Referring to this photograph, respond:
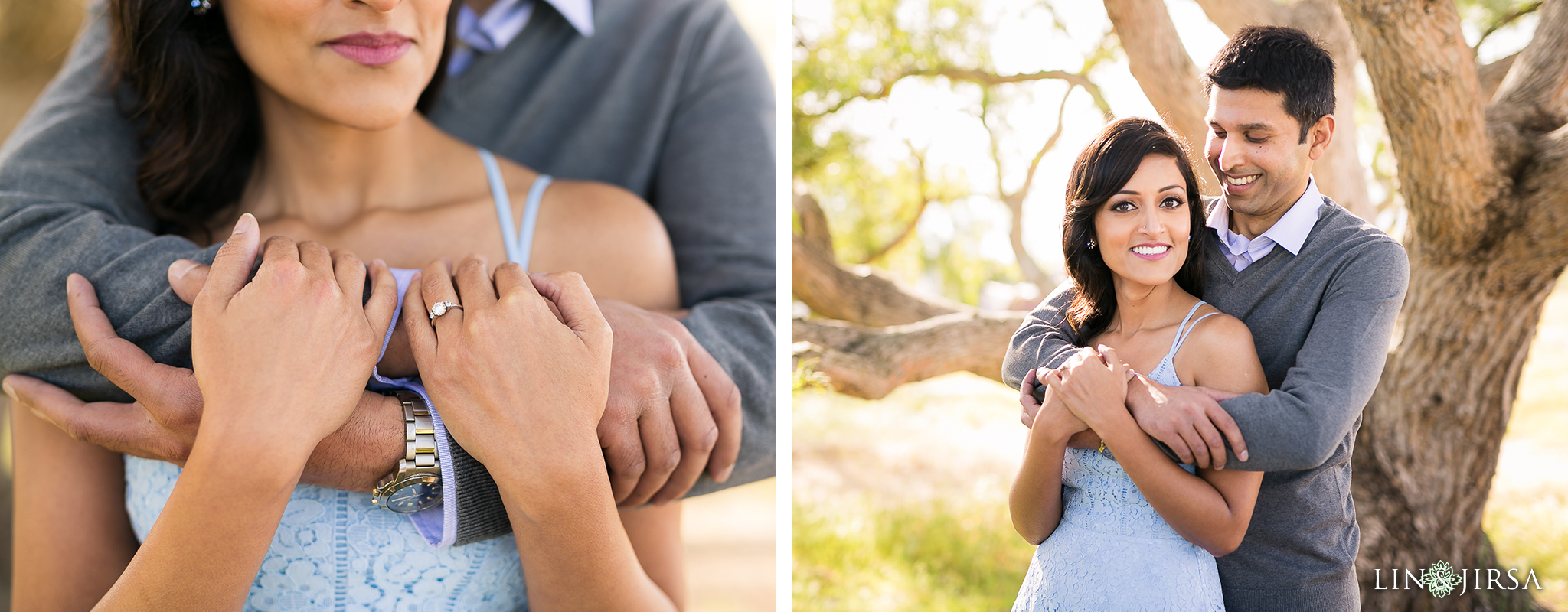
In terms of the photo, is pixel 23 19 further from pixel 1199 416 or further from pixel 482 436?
pixel 1199 416

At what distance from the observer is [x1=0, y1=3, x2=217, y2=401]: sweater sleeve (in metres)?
1.14

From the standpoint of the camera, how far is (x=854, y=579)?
11.1 feet

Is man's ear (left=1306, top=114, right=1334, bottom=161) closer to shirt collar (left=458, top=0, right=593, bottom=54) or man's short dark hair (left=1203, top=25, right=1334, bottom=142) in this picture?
man's short dark hair (left=1203, top=25, right=1334, bottom=142)

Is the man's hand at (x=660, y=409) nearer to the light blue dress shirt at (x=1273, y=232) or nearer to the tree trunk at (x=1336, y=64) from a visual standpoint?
the light blue dress shirt at (x=1273, y=232)

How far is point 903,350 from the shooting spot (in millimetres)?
2174

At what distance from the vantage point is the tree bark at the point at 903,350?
6.92ft

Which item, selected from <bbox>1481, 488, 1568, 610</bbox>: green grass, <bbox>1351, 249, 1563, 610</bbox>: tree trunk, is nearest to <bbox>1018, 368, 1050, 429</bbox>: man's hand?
<bbox>1351, 249, 1563, 610</bbox>: tree trunk

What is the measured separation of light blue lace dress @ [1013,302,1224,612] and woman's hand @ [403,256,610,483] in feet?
2.15

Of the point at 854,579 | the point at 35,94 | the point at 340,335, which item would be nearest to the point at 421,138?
the point at 340,335

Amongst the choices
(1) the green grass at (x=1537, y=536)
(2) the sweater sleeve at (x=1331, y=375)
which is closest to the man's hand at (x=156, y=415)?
(2) the sweater sleeve at (x=1331, y=375)

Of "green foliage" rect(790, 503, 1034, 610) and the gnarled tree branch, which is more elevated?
the gnarled tree branch

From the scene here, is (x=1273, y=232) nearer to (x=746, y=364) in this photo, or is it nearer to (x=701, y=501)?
(x=746, y=364)

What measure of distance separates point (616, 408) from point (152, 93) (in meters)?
0.98

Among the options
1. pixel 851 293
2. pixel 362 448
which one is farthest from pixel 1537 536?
pixel 362 448
